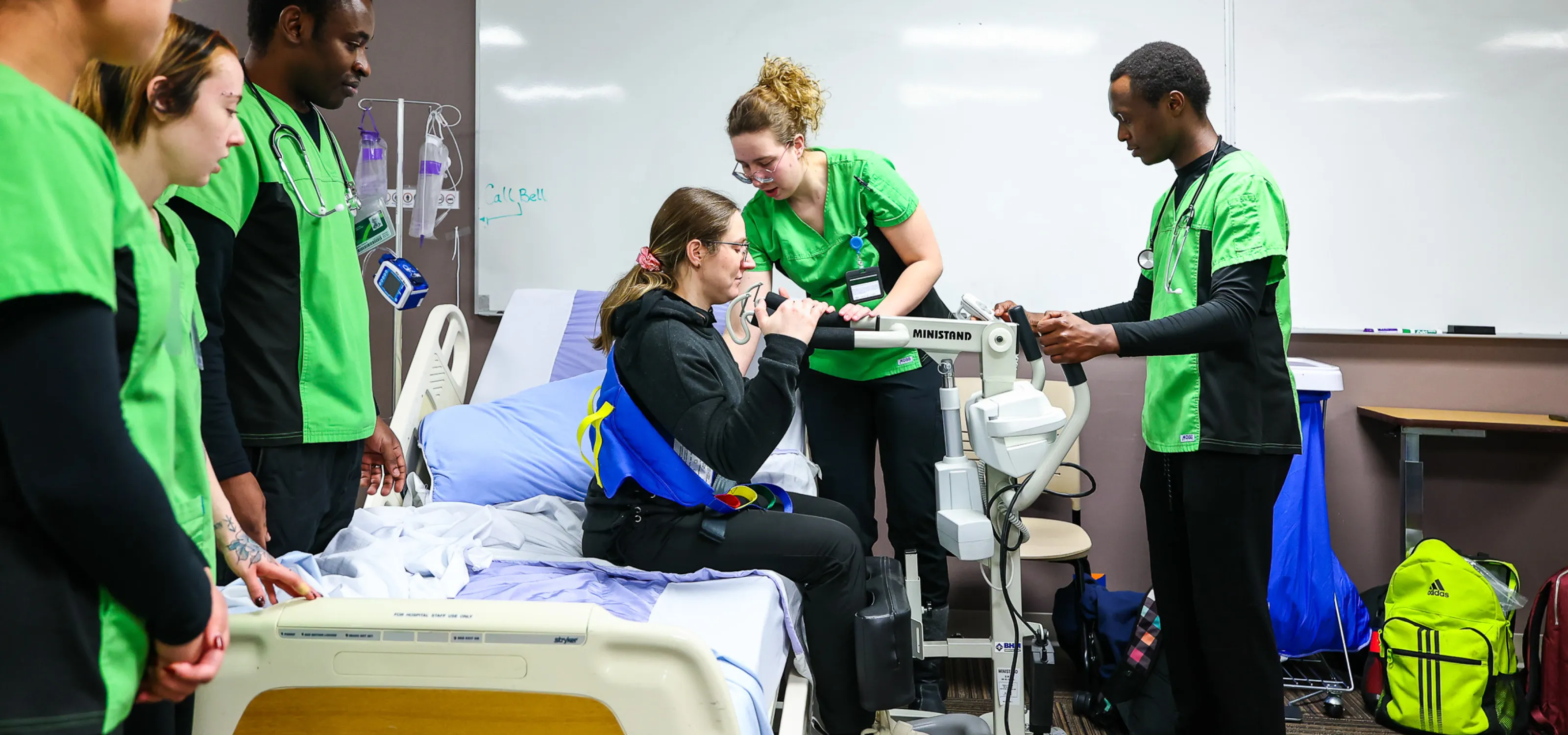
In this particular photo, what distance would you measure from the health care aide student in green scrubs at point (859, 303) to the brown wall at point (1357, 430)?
89 centimetres

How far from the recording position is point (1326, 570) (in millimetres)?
2736

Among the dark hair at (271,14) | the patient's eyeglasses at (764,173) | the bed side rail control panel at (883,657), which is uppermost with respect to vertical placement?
the dark hair at (271,14)

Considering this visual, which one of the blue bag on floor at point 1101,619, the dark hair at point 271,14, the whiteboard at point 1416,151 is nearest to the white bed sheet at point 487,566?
the dark hair at point 271,14

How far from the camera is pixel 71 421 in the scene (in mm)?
622

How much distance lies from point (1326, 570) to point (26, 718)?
3.00 m

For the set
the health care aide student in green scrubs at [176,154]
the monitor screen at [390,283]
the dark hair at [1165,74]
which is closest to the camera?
the health care aide student in green scrubs at [176,154]

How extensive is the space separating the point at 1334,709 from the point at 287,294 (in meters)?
2.68

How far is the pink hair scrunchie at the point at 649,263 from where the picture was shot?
182 centimetres

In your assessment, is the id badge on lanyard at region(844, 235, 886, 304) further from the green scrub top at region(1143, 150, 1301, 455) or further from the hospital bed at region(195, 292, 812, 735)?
the hospital bed at region(195, 292, 812, 735)

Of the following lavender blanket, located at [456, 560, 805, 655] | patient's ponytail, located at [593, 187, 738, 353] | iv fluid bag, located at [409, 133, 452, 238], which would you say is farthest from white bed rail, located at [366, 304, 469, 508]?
patient's ponytail, located at [593, 187, 738, 353]

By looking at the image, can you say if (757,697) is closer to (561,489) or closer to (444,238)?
(561,489)

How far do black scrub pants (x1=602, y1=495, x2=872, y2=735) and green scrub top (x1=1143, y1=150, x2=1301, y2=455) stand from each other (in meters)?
0.70

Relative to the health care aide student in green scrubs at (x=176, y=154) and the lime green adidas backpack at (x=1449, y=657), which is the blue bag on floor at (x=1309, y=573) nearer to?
the lime green adidas backpack at (x=1449, y=657)

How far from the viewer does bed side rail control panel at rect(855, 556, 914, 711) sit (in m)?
1.68
